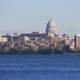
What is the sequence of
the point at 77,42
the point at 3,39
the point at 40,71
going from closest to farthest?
the point at 40,71, the point at 77,42, the point at 3,39

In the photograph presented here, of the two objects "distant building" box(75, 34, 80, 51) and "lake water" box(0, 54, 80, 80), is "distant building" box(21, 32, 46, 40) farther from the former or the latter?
"lake water" box(0, 54, 80, 80)

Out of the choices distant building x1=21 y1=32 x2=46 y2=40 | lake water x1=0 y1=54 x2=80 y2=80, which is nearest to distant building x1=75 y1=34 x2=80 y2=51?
distant building x1=21 y1=32 x2=46 y2=40

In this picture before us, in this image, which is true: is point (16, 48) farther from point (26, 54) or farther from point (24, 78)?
point (24, 78)

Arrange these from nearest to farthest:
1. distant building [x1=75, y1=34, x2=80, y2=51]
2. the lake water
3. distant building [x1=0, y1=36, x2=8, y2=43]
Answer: the lake water → distant building [x1=75, y1=34, x2=80, y2=51] → distant building [x1=0, y1=36, x2=8, y2=43]

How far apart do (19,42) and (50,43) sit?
7282 millimetres

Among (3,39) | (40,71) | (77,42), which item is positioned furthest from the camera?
(3,39)

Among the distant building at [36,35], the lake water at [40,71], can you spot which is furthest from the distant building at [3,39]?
the lake water at [40,71]

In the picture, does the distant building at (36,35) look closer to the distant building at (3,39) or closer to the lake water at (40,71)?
the distant building at (3,39)

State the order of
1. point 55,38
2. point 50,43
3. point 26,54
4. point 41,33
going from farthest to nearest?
point 41,33 → point 55,38 → point 50,43 → point 26,54

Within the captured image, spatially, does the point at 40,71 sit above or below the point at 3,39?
above

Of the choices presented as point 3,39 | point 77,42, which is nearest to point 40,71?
point 77,42

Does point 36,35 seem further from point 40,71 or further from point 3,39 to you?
point 40,71

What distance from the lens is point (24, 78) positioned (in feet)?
150

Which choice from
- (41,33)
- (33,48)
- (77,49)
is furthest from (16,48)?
(41,33)
